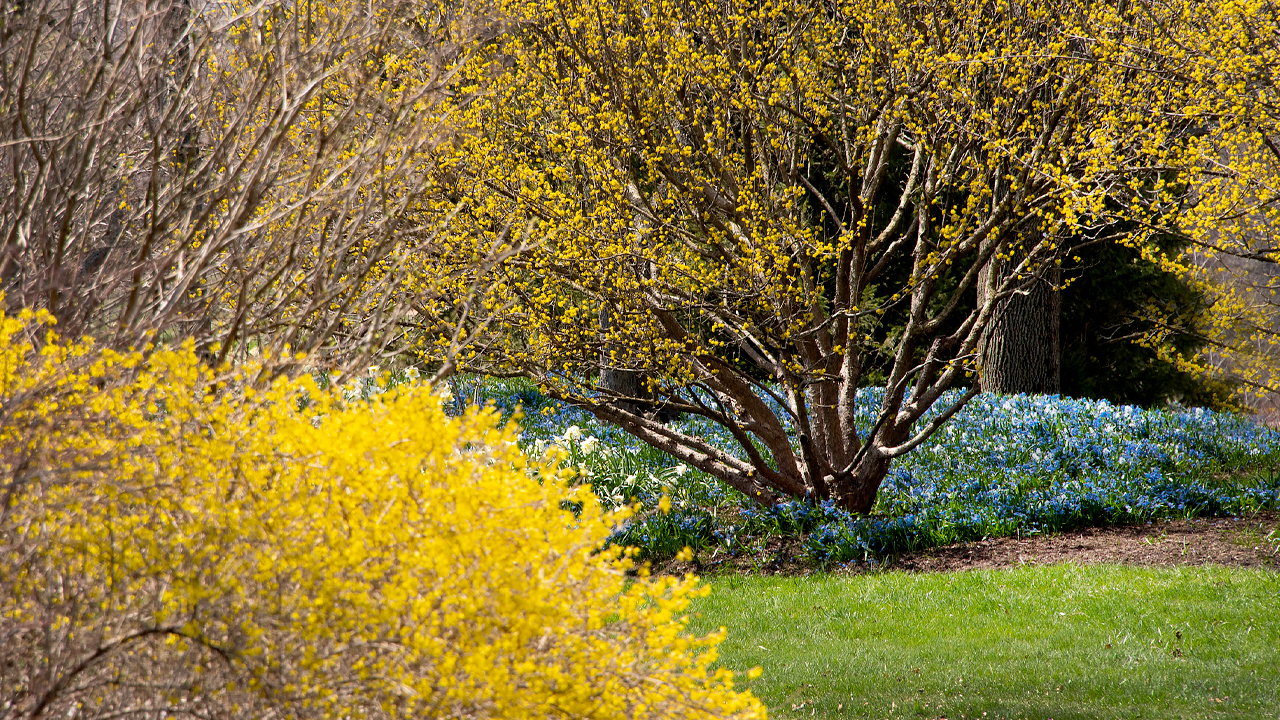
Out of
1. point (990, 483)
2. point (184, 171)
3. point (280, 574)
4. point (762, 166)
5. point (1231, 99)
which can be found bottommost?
point (990, 483)

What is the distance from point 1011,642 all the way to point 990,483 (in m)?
3.01

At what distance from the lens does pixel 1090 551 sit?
706cm

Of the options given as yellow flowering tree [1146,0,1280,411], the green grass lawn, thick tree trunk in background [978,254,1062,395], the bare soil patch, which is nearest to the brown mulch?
the bare soil patch

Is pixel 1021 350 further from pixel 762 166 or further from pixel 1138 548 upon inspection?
pixel 762 166

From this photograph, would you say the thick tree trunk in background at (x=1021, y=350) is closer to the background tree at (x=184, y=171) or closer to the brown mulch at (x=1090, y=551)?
the brown mulch at (x=1090, y=551)

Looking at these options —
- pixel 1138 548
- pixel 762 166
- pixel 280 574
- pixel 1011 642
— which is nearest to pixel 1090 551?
pixel 1138 548

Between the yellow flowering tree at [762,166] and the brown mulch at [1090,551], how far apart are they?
66cm

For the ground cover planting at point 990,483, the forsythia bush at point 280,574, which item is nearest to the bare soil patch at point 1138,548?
the ground cover planting at point 990,483

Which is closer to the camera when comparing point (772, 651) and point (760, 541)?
point (772, 651)

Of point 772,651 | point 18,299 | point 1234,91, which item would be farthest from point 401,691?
point 1234,91

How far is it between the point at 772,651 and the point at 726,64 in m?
3.89

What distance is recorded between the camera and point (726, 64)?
6.51 m

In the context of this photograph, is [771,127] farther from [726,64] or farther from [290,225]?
[290,225]

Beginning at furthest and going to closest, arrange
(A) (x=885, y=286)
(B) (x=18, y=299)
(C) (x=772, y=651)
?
(A) (x=885, y=286) < (C) (x=772, y=651) < (B) (x=18, y=299)
